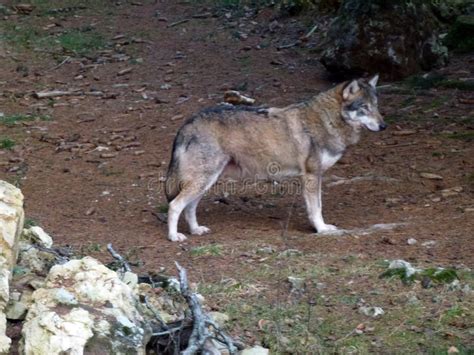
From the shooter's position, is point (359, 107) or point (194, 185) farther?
point (359, 107)

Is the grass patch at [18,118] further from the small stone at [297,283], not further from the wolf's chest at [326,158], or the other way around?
the small stone at [297,283]

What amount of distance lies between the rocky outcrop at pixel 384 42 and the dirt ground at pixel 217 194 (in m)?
0.35

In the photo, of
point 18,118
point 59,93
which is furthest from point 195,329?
point 59,93

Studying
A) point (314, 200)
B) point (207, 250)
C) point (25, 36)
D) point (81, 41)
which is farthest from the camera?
point (25, 36)

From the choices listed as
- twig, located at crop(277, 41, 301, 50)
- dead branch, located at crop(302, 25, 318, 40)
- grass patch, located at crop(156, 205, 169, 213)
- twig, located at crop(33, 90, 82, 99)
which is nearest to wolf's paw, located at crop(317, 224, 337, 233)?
grass patch, located at crop(156, 205, 169, 213)

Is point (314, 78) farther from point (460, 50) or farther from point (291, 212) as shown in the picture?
point (291, 212)

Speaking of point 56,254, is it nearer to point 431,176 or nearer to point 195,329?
point 195,329

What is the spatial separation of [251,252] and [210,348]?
8.80 ft

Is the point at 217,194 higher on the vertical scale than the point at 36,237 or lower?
lower

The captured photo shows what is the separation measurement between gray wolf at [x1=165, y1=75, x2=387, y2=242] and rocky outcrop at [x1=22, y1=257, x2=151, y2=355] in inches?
134

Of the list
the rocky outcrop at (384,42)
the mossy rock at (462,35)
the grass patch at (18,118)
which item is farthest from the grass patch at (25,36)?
the mossy rock at (462,35)

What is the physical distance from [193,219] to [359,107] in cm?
211

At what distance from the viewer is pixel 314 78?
46.5ft

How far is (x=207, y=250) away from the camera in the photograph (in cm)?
854
